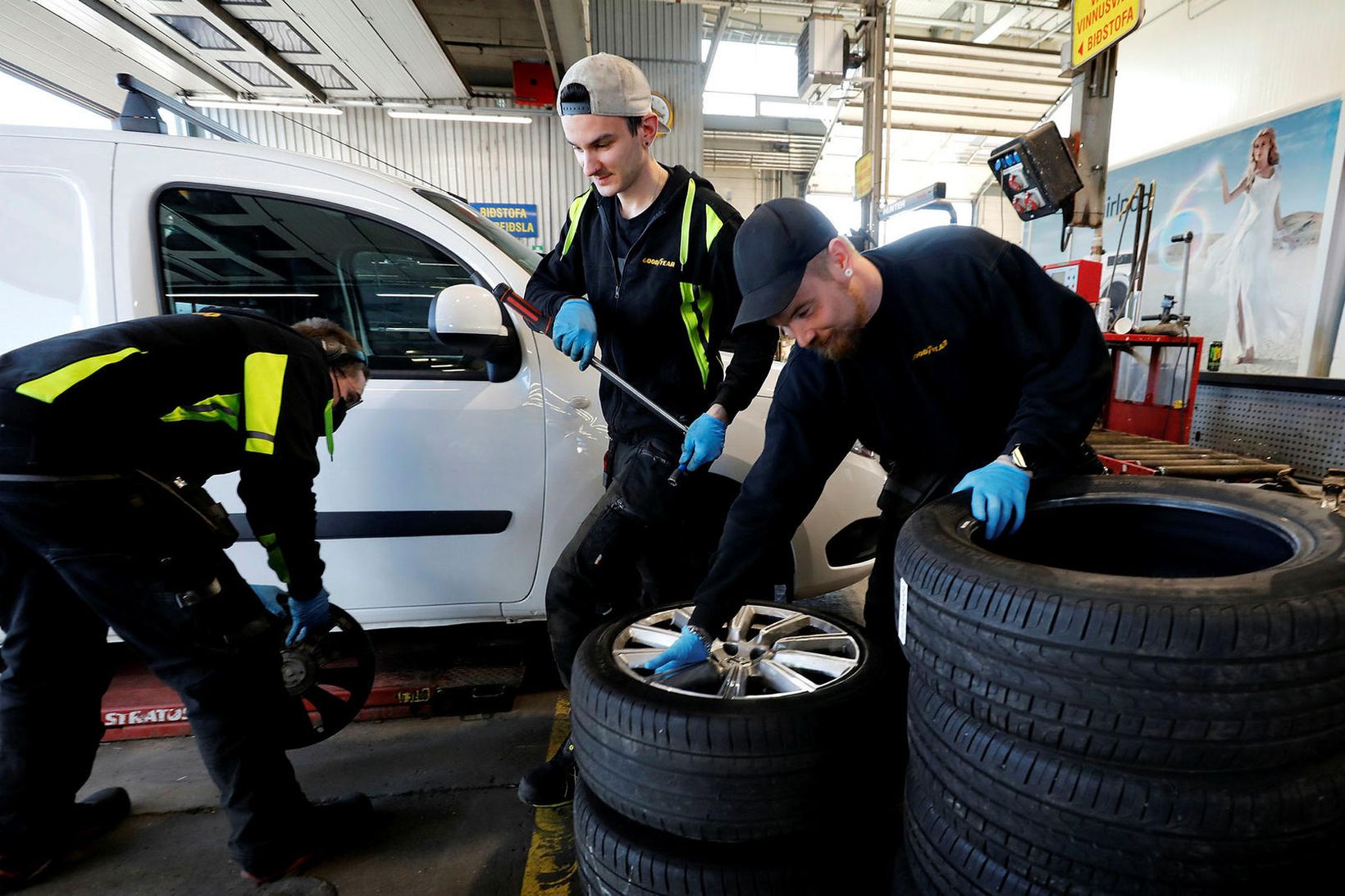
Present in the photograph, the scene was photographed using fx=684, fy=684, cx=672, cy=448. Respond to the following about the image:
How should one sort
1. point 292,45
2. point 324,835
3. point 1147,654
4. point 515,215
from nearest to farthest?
point 1147,654 < point 324,835 < point 292,45 < point 515,215

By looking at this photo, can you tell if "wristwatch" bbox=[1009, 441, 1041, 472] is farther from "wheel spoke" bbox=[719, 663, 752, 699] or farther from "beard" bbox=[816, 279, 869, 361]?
"wheel spoke" bbox=[719, 663, 752, 699]

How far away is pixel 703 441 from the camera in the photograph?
1.61 m

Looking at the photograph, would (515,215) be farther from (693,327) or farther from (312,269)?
(693,327)

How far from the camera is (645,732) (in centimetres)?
117

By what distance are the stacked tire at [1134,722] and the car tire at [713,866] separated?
0.89 feet

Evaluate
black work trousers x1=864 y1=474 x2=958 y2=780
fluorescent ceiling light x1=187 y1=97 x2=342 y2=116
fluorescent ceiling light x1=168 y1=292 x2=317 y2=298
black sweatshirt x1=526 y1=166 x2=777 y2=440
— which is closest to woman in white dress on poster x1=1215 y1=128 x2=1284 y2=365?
black work trousers x1=864 y1=474 x2=958 y2=780

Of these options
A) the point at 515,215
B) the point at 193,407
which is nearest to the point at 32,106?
the point at 515,215

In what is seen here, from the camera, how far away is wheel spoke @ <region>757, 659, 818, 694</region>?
1414 mm

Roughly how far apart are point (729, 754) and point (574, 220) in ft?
4.56

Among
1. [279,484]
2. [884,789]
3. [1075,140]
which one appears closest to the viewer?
[884,789]

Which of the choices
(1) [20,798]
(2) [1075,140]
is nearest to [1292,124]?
(2) [1075,140]

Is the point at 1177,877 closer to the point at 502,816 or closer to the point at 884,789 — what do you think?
the point at 884,789

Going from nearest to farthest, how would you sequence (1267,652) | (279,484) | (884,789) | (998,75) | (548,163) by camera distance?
(1267,652), (884,789), (279,484), (998,75), (548,163)

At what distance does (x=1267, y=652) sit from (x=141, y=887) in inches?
86.3
